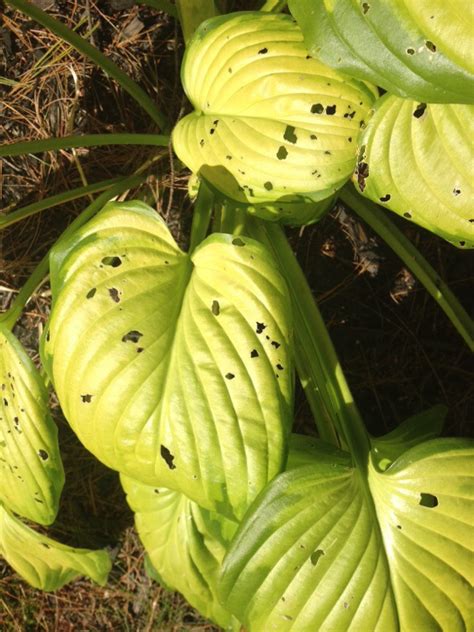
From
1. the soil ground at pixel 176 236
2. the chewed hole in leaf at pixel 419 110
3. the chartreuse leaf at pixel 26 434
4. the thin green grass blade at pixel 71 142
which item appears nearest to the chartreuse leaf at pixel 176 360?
the chartreuse leaf at pixel 26 434

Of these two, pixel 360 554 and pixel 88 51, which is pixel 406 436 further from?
pixel 88 51

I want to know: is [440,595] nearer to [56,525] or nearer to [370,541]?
[370,541]

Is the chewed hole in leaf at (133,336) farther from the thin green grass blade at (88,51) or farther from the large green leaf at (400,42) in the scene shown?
the thin green grass blade at (88,51)

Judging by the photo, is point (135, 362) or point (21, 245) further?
point (21, 245)

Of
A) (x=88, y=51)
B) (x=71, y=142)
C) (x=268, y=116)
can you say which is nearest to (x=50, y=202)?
(x=71, y=142)

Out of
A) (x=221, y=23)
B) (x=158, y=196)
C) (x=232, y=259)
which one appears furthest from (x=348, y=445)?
(x=158, y=196)

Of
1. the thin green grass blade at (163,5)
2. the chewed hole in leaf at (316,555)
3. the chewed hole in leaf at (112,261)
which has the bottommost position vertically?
the chewed hole in leaf at (316,555)
